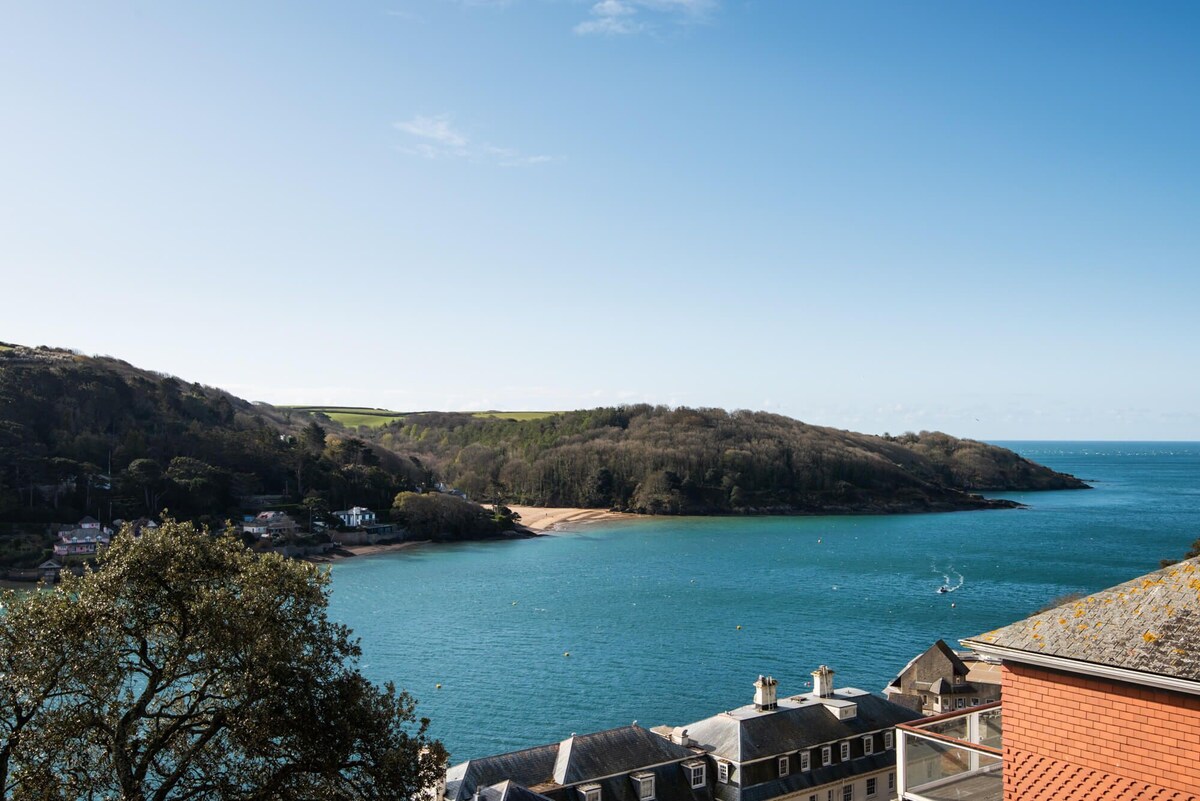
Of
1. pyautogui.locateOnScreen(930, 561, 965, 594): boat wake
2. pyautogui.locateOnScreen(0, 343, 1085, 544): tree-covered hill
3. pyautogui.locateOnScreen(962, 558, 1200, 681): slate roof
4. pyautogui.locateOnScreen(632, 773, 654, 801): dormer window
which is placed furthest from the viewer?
pyautogui.locateOnScreen(0, 343, 1085, 544): tree-covered hill

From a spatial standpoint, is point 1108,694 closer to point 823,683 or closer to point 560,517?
point 823,683

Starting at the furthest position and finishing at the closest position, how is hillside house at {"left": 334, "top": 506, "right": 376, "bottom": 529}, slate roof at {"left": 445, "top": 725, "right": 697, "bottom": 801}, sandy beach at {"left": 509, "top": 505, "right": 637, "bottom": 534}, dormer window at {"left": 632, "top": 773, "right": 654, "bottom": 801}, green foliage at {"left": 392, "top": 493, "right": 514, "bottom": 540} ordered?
sandy beach at {"left": 509, "top": 505, "right": 637, "bottom": 534}
green foliage at {"left": 392, "top": 493, "right": 514, "bottom": 540}
hillside house at {"left": 334, "top": 506, "right": 376, "bottom": 529}
dormer window at {"left": 632, "top": 773, "right": 654, "bottom": 801}
slate roof at {"left": 445, "top": 725, "right": 697, "bottom": 801}

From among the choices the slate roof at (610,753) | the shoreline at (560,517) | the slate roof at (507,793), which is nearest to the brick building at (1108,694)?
the slate roof at (507,793)

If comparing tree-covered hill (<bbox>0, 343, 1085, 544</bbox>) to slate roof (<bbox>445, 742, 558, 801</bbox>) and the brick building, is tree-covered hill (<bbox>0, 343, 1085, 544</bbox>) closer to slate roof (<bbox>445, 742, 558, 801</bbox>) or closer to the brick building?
slate roof (<bbox>445, 742, 558, 801</bbox>)

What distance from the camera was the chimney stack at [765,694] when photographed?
29.0 m

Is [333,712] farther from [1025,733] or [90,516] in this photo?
[90,516]

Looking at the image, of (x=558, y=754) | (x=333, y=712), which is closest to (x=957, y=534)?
(x=558, y=754)

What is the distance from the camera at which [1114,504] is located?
164 m

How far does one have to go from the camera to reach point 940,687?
3625 cm

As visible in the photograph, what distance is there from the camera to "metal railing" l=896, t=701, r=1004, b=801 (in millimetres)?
11062

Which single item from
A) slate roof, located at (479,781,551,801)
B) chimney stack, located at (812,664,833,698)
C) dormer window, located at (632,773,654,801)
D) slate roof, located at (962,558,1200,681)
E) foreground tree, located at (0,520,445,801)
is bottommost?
dormer window, located at (632,773,654,801)

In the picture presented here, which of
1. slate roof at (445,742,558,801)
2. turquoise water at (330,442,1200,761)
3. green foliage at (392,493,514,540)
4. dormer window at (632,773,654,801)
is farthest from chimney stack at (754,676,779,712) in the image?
green foliage at (392,493,514,540)

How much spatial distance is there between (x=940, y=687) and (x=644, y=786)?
1642cm

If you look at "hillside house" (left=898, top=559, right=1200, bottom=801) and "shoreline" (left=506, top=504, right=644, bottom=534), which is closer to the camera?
"hillside house" (left=898, top=559, right=1200, bottom=801)
